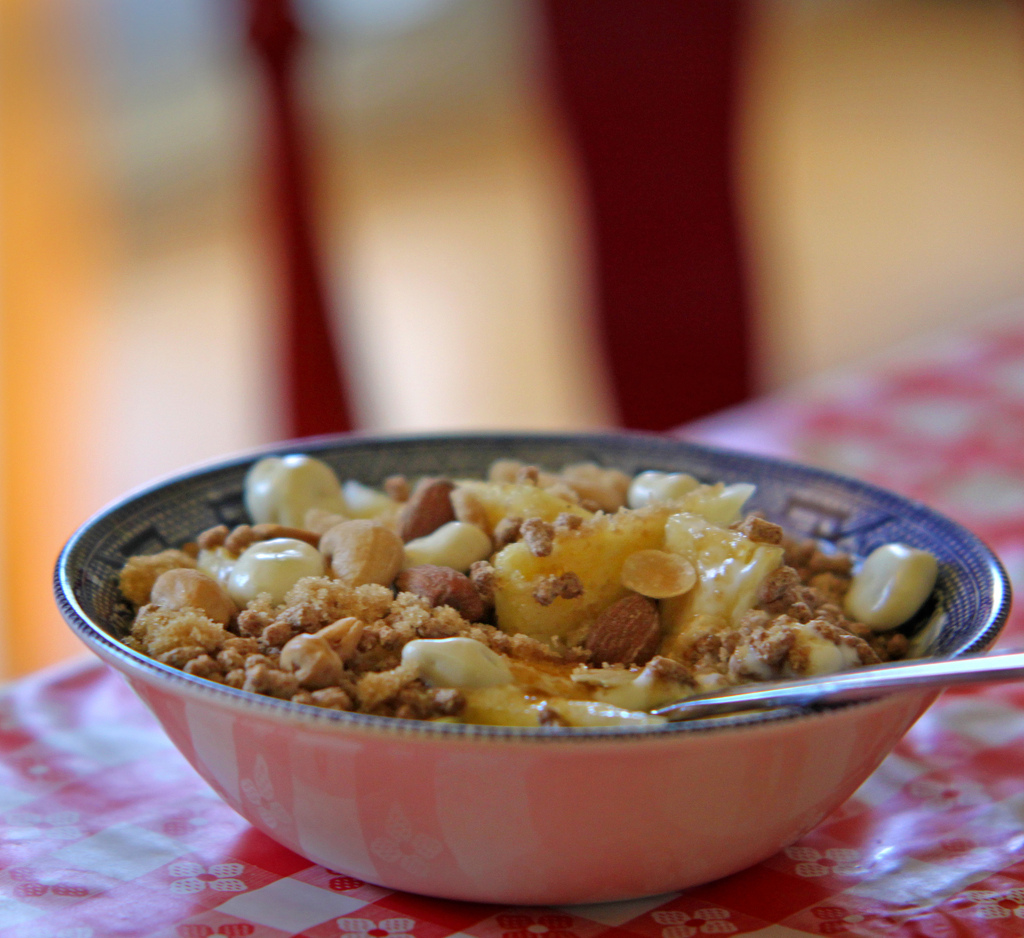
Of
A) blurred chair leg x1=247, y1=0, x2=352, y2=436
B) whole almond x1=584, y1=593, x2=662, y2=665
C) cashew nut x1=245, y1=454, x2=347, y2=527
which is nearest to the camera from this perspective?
whole almond x1=584, y1=593, x2=662, y2=665

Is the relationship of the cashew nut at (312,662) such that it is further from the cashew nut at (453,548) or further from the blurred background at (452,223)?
→ the blurred background at (452,223)

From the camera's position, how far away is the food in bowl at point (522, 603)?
1.45 ft

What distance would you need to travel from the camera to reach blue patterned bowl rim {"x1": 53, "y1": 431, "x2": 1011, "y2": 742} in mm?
385

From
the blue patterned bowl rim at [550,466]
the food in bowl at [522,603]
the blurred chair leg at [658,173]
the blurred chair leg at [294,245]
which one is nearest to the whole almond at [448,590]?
the food in bowl at [522,603]

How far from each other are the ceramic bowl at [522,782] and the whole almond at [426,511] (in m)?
0.16

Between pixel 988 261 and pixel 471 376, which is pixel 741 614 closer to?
pixel 471 376

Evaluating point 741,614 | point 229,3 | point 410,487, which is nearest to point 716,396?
point 229,3

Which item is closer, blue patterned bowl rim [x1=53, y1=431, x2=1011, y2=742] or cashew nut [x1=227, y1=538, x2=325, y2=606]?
blue patterned bowl rim [x1=53, y1=431, x2=1011, y2=742]

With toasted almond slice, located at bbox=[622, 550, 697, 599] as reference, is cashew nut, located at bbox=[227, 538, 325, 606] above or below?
above

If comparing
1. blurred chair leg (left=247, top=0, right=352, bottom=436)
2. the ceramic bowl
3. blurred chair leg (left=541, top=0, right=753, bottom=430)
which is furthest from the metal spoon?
blurred chair leg (left=541, top=0, right=753, bottom=430)

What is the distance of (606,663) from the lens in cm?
49

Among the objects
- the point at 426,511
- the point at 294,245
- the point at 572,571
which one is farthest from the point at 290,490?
the point at 294,245

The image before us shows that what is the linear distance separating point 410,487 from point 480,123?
10.1 feet

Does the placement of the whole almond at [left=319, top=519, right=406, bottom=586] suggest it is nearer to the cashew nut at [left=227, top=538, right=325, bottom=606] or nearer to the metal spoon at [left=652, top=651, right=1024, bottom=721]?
the cashew nut at [left=227, top=538, right=325, bottom=606]
